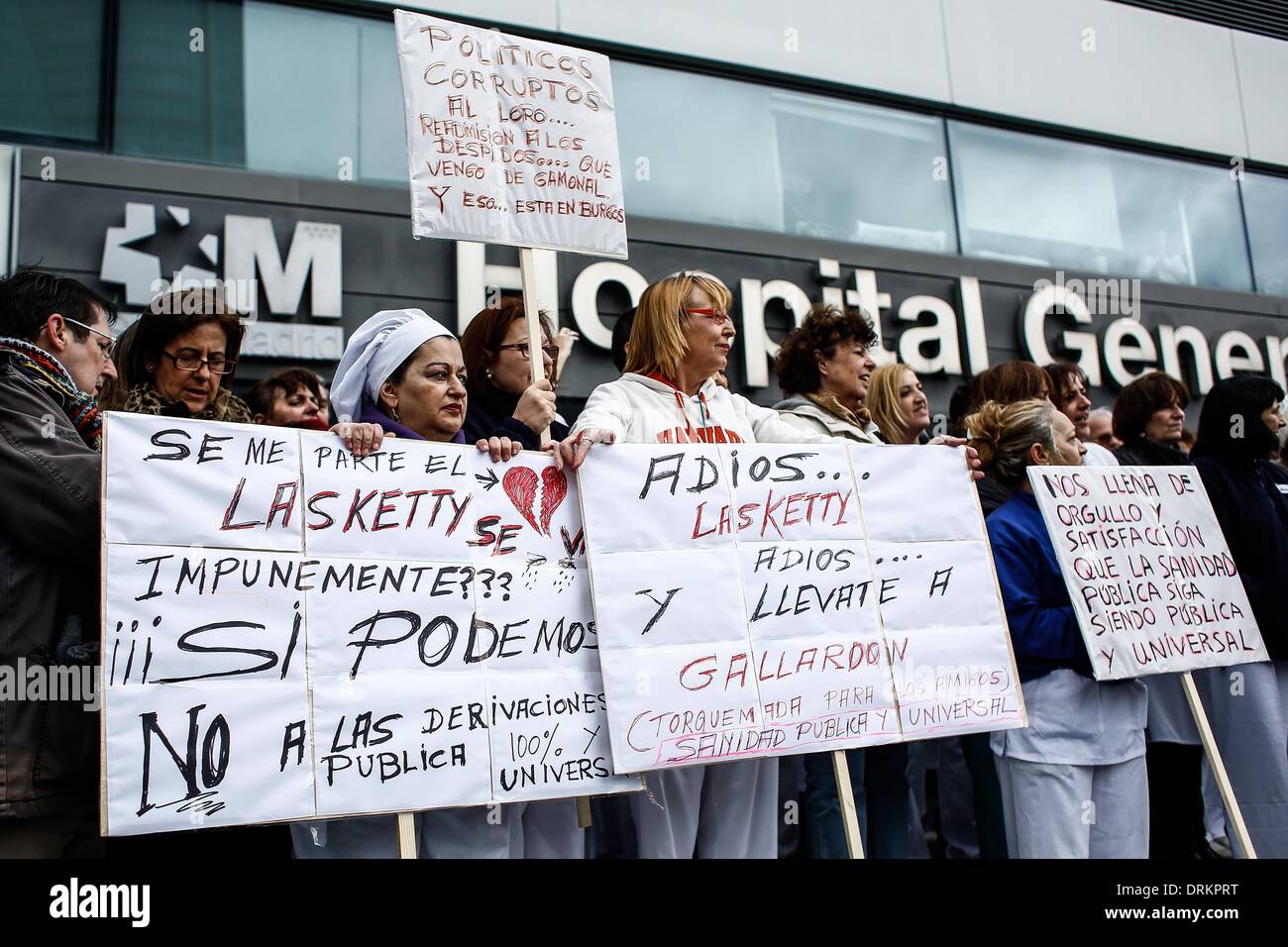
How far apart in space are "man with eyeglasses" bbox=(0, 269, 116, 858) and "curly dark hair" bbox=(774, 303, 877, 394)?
8.29ft

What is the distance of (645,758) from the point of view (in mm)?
2658

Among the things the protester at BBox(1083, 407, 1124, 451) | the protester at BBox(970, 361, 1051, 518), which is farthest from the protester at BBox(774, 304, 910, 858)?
the protester at BBox(1083, 407, 1124, 451)

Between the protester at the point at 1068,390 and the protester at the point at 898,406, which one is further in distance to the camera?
the protester at the point at 1068,390

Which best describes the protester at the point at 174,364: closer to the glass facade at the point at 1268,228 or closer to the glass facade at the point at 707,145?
the glass facade at the point at 707,145

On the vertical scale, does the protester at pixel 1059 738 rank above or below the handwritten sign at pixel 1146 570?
below

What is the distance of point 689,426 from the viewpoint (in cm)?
326

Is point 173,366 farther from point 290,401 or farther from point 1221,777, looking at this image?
point 1221,777

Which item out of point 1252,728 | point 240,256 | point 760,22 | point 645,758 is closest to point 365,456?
point 645,758

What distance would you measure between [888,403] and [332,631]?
9.23 ft

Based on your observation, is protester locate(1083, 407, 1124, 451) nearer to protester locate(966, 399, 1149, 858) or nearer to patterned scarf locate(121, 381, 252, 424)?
protester locate(966, 399, 1149, 858)

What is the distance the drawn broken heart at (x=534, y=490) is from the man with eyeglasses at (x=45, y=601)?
98 cm

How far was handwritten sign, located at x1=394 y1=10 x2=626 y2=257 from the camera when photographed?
3.00 m

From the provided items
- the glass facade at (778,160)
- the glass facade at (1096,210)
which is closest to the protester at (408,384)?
the glass facade at (778,160)

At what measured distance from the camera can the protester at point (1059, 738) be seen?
10.8 feet
